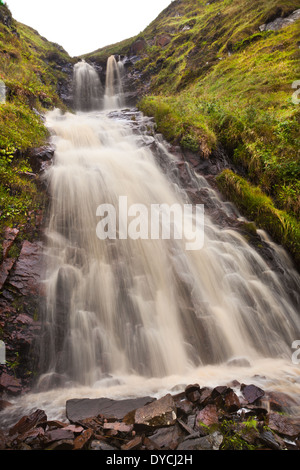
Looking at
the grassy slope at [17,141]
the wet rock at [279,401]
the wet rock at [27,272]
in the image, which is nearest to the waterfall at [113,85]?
the grassy slope at [17,141]

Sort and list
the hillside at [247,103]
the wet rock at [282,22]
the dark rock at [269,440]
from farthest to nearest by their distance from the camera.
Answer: the wet rock at [282,22] < the hillside at [247,103] < the dark rock at [269,440]

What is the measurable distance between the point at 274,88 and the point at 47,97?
11.2 m

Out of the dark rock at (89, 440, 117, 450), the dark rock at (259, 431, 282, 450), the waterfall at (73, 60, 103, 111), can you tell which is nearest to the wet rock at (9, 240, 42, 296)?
the dark rock at (89, 440, 117, 450)

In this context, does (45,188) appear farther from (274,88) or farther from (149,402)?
(274,88)

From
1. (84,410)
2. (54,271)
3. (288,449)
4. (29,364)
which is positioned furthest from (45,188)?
(288,449)

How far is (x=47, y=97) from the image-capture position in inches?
501

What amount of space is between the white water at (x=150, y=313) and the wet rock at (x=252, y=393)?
40 centimetres

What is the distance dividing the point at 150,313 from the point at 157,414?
79.4 inches

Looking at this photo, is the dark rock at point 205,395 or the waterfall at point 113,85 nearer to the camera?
the dark rock at point 205,395

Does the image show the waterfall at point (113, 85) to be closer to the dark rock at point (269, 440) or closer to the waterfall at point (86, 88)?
the waterfall at point (86, 88)

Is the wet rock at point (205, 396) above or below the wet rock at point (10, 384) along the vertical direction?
above

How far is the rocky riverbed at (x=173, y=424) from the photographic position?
7.46 feet

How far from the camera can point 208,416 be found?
2.62 m

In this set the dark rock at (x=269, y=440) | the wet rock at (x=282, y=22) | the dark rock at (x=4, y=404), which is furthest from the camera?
the wet rock at (x=282, y=22)
